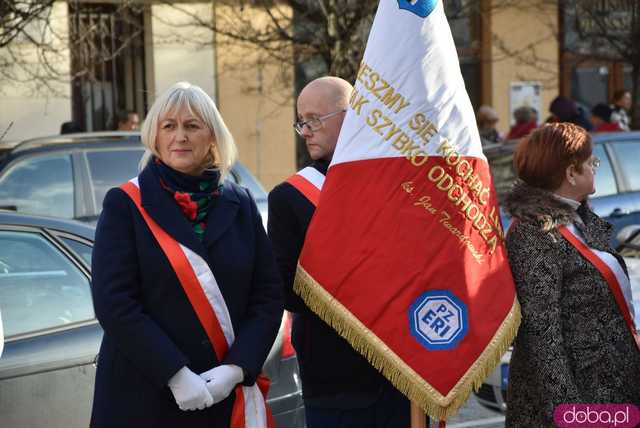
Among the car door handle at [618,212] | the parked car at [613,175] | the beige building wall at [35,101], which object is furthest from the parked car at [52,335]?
the beige building wall at [35,101]

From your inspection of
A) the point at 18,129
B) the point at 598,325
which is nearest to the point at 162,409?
the point at 598,325

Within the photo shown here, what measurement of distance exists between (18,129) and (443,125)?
12.3 metres

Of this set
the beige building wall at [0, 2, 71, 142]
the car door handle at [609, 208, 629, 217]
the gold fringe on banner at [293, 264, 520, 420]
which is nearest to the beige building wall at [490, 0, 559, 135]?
the beige building wall at [0, 2, 71, 142]

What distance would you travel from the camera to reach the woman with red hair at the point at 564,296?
3.70m

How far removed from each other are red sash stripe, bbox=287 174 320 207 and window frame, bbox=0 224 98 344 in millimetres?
1185

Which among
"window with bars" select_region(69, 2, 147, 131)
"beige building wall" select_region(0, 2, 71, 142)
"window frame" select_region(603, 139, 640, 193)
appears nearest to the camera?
"window frame" select_region(603, 139, 640, 193)

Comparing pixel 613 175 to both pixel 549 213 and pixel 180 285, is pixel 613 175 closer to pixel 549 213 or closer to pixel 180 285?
pixel 549 213

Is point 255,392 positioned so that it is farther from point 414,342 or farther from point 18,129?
point 18,129

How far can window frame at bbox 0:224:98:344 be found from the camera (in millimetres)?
4602

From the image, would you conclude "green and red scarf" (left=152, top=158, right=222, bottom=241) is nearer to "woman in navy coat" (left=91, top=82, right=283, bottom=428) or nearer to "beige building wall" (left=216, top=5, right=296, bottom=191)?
"woman in navy coat" (left=91, top=82, right=283, bottom=428)

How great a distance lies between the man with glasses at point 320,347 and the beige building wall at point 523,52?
14748 mm

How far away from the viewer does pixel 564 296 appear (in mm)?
3756

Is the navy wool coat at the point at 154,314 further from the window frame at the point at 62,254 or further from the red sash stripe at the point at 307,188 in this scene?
the window frame at the point at 62,254

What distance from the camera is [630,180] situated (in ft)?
33.8
